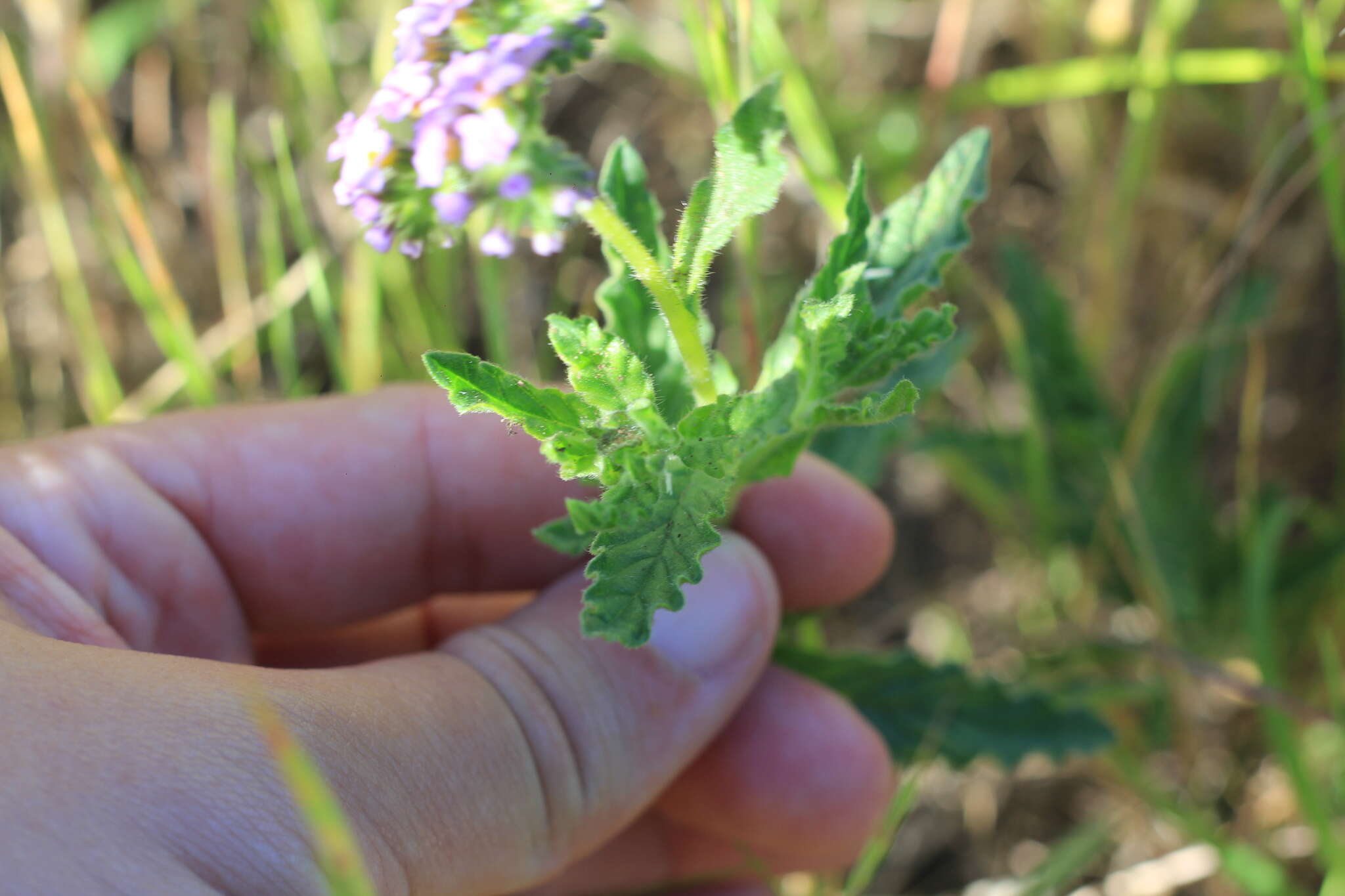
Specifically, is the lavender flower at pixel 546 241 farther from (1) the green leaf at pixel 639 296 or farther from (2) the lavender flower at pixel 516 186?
(1) the green leaf at pixel 639 296

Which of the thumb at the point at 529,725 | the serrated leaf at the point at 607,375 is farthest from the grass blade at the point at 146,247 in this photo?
the serrated leaf at the point at 607,375

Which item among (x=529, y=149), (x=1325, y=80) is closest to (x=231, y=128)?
(x=529, y=149)

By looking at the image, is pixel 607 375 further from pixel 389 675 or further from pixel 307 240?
pixel 307 240

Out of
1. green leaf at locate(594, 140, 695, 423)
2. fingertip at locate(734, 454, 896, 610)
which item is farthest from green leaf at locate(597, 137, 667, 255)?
fingertip at locate(734, 454, 896, 610)

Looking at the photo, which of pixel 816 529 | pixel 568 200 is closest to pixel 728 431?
pixel 568 200

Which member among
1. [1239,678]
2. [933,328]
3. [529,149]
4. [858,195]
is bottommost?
[1239,678]

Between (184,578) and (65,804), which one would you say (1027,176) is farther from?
(65,804)

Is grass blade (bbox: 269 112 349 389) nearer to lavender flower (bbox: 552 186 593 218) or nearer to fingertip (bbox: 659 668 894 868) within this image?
lavender flower (bbox: 552 186 593 218)
